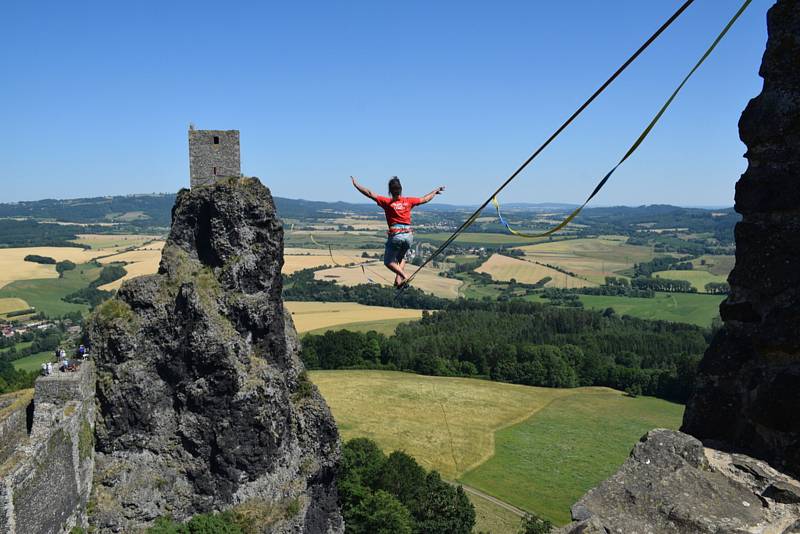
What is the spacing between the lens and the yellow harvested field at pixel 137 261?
13550cm

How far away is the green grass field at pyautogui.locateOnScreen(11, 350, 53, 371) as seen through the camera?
80456mm

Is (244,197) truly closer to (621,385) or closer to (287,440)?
(287,440)

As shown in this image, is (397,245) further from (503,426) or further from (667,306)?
(667,306)

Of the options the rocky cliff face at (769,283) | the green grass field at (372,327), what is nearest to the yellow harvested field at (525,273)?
the green grass field at (372,327)

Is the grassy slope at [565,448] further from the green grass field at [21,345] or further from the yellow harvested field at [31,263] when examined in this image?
the yellow harvested field at [31,263]

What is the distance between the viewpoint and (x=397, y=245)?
586 inches

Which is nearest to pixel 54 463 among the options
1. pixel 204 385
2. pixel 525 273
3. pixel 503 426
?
pixel 204 385

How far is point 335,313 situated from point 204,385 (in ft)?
264

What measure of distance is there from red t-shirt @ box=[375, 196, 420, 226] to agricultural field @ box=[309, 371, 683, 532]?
122 ft

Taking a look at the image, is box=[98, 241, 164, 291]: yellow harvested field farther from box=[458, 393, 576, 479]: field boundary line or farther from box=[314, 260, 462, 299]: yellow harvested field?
box=[458, 393, 576, 479]: field boundary line

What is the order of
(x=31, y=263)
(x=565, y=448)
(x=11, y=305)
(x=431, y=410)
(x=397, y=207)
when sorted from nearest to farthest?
1. (x=397, y=207)
2. (x=565, y=448)
3. (x=431, y=410)
4. (x=11, y=305)
5. (x=31, y=263)

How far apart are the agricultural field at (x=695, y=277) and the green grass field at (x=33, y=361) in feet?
452

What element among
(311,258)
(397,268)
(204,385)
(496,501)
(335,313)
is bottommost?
(496,501)

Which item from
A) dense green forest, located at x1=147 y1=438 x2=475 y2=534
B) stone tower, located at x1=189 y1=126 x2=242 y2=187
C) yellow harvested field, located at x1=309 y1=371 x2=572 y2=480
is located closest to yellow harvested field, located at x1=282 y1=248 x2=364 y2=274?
yellow harvested field, located at x1=309 y1=371 x2=572 y2=480
